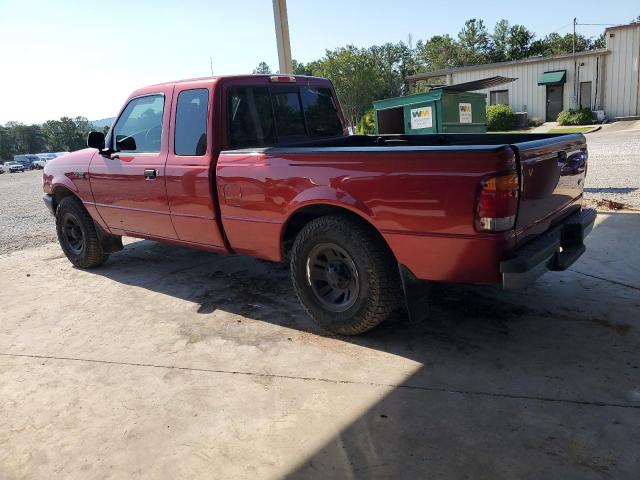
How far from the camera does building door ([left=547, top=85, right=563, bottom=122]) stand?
33500 millimetres

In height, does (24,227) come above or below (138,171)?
below

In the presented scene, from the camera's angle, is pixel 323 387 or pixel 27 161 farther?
pixel 27 161

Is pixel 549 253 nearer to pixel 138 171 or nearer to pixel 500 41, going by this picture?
pixel 138 171

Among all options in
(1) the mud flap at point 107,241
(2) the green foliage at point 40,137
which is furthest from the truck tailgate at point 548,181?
(2) the green foliage at point 40,137

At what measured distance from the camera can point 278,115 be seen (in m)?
4.80

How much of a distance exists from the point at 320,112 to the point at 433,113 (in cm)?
319

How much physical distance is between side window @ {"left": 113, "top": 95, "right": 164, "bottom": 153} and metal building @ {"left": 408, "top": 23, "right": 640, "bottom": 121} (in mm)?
27563

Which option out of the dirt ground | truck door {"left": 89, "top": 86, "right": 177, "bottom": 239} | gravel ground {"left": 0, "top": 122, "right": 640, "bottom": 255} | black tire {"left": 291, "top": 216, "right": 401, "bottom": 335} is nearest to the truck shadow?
the dirt ground

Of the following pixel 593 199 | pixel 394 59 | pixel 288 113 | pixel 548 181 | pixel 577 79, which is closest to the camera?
pixel 548 181

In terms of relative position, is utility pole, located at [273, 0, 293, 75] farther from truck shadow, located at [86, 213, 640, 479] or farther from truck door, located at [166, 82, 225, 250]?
truck shadow, located at [86, 213, 640, 479]

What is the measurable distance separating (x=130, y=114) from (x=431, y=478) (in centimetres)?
459

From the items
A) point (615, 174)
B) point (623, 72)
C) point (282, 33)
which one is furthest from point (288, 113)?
point (623, 72)

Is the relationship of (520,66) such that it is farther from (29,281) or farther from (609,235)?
(29,281)

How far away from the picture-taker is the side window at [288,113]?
480 cm
